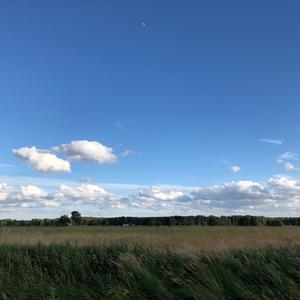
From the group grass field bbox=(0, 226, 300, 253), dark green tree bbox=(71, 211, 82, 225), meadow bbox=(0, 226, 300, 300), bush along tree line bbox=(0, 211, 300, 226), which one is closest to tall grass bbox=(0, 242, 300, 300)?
meadow bbox=(0, 226, 300, 300)

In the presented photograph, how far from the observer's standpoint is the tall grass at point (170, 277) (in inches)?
387

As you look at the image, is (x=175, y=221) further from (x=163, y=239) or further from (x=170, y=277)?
(x=170, y=277)

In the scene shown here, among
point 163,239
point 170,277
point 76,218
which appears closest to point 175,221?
point 76,218

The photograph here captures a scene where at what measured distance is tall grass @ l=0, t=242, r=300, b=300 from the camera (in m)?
9.83

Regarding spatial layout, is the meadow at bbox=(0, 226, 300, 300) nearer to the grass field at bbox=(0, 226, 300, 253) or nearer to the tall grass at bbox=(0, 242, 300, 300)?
the tall grass at bbox=(0, 242, 300, 300)

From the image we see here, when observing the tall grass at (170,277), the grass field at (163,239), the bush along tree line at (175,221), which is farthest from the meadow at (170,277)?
the bush along tree line at (175,221)

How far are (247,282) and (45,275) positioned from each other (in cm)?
530

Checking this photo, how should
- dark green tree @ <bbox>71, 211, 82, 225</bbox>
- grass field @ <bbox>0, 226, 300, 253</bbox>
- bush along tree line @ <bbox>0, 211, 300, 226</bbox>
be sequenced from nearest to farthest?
1. grass field @ <bbox>0, 226, 300, 253</bbox>
2. bush along tree line @ <bbox>0, 211, 300, 226</bbox>
3. dark green tree @ <bbox>71, 211, 82, 225</bbox>

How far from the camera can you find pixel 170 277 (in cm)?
1084

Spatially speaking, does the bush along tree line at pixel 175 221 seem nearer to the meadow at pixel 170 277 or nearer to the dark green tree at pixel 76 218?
the dark green tree at pixel 76 218

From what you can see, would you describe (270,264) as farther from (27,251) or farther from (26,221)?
(26,221)

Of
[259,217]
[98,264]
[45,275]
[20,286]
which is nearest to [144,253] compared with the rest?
[98,264]

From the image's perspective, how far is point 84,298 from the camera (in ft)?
33.7

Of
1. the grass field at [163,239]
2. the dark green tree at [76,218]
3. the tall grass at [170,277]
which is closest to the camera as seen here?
the tall grass at [170,277]
